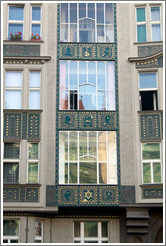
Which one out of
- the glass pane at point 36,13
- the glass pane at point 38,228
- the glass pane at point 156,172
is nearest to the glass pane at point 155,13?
the glass pane at point 36,13

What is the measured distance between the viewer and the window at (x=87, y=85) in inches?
850

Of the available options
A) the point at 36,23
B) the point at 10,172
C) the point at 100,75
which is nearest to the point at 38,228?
the point at 10,172

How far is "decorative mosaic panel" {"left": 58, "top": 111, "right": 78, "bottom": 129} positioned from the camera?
69.5 ft

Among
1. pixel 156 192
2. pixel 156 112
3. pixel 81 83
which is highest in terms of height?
pixel 81 83

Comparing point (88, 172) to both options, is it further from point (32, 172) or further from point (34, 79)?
point (34, 79)

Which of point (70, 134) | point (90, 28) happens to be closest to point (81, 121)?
point (70, 134)

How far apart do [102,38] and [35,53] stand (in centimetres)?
327

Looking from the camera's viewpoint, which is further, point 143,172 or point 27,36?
point 27,36

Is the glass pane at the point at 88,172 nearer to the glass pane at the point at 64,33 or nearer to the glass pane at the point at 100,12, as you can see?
the glass pane at the point at 64,33

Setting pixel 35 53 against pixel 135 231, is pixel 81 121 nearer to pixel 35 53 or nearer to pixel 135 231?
pixel 35 53

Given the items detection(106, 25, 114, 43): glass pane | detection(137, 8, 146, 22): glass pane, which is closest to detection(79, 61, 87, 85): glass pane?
detection(106, 25, 114, 43): glass pane

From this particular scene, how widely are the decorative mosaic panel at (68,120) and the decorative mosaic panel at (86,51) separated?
272 centimetres

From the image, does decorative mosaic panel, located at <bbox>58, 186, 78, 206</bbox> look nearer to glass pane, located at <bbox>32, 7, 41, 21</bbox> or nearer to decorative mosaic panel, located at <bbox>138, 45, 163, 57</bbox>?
decorative mosaic panel, located at <bbox>138, 45, 163, 57</bbox>

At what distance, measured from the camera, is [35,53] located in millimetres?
22125
